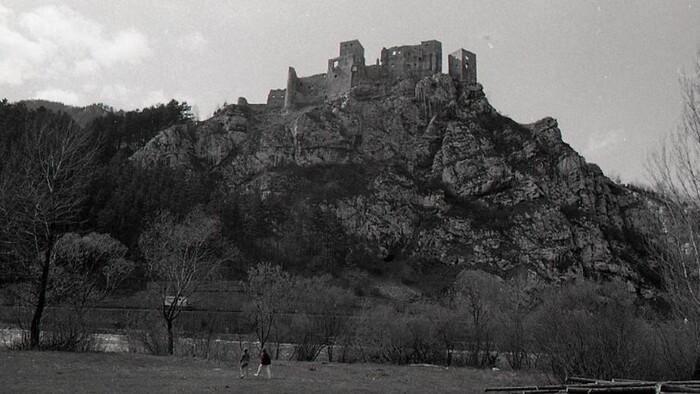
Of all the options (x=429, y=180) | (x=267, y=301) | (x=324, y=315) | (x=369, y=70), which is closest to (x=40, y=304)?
(x=267, y=301)

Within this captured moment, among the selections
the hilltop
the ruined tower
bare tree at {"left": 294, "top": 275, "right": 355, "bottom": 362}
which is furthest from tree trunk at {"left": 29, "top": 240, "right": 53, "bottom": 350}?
the ruined tower

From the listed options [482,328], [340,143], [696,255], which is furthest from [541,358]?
[340,143]

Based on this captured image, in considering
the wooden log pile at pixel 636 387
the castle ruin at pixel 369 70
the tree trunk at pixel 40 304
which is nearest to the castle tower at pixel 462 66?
the castle ruin at pixel 369 70

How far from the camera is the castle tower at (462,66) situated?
124250mm

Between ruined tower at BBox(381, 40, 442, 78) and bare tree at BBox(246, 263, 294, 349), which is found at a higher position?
ruined tower at BBox(381, 40, 442, 78)

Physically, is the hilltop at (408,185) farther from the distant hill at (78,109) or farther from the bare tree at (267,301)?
the distant hill at (78,109)

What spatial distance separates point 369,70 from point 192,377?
112136 millimetres

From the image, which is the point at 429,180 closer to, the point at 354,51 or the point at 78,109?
the point at 354,51

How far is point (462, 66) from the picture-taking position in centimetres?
12488

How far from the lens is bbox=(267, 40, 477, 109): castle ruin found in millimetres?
125750

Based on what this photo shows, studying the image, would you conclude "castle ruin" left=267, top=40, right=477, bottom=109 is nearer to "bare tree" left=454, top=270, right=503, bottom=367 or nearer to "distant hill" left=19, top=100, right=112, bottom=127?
"distant hill" left=19, top=100, right=112, bottom=127

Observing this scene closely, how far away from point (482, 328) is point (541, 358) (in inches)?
456

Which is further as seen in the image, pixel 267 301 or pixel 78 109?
pixel 78 109

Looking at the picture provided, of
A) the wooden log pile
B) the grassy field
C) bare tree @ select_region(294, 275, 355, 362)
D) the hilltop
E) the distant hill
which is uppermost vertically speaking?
the distant hill
